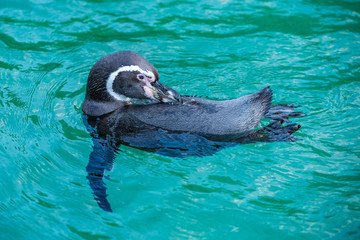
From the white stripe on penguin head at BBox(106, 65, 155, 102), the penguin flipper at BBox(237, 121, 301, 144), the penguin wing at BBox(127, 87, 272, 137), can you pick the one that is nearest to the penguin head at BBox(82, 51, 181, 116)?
the white stripe on penguin head at BBox(106, 65, 155, 102)

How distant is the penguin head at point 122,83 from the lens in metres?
4.25

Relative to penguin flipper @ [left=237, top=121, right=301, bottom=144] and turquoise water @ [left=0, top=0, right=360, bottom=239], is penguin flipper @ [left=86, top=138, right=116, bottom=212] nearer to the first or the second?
turquoise water @ [left=0, top=0, right=360, bottom=239]

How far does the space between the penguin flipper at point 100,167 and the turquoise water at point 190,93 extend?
86 mm

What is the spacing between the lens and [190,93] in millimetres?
5172

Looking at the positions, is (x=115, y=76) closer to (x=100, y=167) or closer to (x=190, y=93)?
(x=100, y=167)

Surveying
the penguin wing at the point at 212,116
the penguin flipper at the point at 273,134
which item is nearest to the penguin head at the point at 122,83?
the penguin wing at the point at 212,116

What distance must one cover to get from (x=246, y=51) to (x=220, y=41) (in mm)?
520

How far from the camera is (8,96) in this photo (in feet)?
17.0

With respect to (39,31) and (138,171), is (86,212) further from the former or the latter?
(39,31)

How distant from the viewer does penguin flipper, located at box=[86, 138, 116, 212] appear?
3.74 metres

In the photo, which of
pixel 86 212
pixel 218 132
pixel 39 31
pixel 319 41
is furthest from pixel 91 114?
pixel 319 41

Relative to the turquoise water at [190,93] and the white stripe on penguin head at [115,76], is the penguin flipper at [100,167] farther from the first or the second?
the white stripe on penguin head at [115,76]

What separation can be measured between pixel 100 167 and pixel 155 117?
0.81 metres

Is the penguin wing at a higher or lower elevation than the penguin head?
lower
